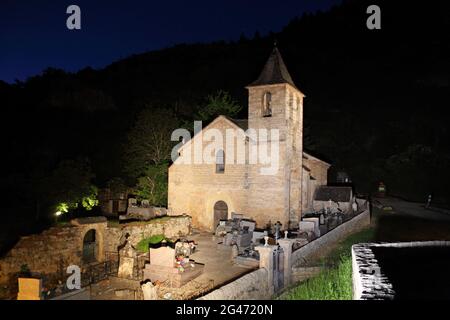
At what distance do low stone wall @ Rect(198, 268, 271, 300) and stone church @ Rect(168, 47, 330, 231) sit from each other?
9.92 m

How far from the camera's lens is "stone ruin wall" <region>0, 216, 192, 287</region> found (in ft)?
48.8

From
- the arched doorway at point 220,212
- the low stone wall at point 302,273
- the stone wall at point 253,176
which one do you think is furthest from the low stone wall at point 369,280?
the arched doorway at point 220,212

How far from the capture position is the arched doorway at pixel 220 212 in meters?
24.4

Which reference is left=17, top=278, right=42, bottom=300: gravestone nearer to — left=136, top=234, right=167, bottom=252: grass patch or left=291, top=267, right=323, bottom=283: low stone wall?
left=136, top=234, right=167, bottom=252: grass patch

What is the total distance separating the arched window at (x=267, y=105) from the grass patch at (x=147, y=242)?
10561 mm

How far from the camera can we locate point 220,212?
2445cm

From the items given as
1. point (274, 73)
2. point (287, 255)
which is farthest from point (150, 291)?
point (274, 73)

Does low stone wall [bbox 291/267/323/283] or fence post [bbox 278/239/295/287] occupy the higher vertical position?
fence post [bbox 278/239/295/287]

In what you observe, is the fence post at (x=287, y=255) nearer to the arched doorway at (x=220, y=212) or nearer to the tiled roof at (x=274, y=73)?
the arched doorway at (x=220, y=212)

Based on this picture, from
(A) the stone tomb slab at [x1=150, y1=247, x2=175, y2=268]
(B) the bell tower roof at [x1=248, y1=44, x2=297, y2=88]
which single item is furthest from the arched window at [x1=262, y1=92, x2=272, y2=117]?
(A) the stone tomb slab at [x1=150, y1=247, x2=175, y2=268]

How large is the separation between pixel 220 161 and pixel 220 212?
363 cm

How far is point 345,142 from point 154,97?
34298 mm

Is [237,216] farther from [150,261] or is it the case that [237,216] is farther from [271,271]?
[271,271]

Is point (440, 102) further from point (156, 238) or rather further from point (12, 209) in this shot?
point (12, 209)
